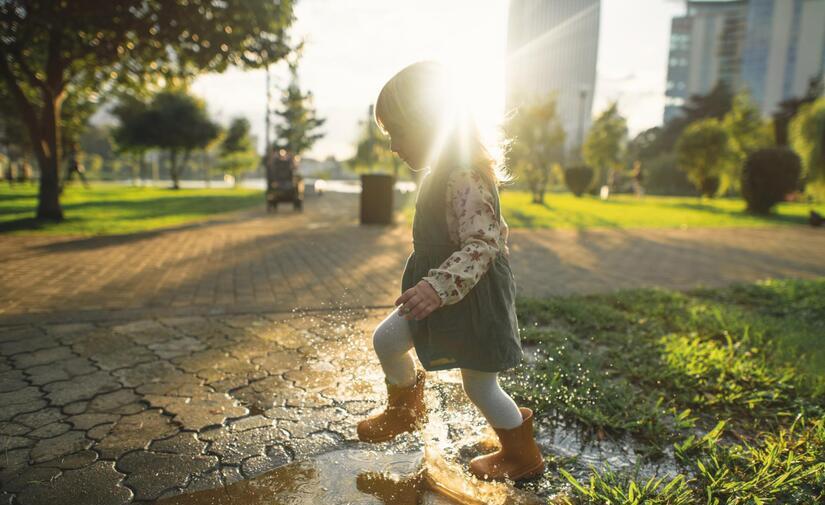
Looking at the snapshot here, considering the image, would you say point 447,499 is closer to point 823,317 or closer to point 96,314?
point 96,314

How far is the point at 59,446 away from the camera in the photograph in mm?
2148

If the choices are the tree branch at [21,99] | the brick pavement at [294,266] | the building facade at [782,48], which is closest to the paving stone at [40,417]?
the brick pavement at [294,266]

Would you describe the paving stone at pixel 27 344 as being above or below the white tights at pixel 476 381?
below

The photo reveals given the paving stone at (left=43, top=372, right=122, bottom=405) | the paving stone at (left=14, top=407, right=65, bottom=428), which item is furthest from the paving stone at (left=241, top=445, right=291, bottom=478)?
the paving stone at (left=43, top=372, right=122, bottom=405)

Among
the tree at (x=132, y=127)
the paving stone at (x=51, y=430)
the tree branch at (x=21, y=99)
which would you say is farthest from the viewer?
the tree at (x=132, y=127)

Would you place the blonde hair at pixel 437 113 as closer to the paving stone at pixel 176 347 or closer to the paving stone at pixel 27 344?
the paving stone at pixel 176 347

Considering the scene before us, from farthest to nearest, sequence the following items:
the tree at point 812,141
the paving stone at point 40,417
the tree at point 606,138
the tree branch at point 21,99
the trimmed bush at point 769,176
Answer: the tree at point 606,138
the trimmed bush at point 769,176
the tree at point 812,141
the tree branch at point 21,99
the paving stone at point 40,417

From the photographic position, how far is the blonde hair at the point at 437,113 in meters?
1.87

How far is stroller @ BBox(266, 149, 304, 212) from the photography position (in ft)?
51.8

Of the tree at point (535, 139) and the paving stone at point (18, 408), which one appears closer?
the paving stone at point (18, 408)

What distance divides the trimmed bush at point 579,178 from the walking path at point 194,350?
969 inches

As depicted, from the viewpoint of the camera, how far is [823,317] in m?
4.73

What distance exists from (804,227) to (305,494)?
1691cm

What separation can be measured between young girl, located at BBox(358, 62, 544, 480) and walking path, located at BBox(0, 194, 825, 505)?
1.58 ft
